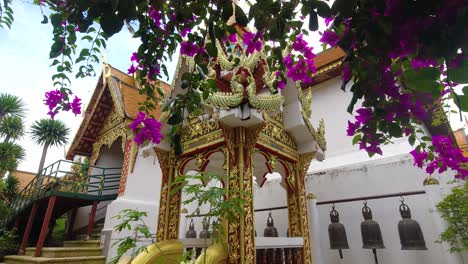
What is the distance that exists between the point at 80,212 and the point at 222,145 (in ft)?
29.7

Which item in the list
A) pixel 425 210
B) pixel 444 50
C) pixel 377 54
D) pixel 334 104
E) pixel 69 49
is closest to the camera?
pixel 444 50

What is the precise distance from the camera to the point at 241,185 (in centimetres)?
302

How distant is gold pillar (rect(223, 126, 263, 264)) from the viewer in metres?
2.80

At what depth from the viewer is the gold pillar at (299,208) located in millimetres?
3636

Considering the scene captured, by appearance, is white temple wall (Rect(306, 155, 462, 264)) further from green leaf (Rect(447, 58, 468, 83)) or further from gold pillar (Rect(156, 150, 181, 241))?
green leaf (Rect(447, 58, 468, 83))

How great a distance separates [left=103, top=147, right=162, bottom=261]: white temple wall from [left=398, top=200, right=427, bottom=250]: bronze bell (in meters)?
5.30

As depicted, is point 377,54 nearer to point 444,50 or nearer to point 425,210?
point 444,50

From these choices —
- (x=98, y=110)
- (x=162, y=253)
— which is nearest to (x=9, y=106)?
(x=98, y=110)

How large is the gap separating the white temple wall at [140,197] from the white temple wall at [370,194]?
418cm

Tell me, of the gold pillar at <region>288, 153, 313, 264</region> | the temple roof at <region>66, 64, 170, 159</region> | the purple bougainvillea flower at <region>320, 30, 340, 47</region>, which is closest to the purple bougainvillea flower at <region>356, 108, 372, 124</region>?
the purple bougainvillea flower at <region>320, 30, 340, 47</region>

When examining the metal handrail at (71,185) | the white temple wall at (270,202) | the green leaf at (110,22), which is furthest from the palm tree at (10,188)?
the green leaf at (110,22)

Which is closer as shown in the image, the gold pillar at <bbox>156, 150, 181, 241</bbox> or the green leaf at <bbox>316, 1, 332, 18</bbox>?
the green leaf at <bbox>316, 1, 332, 18</bbox>

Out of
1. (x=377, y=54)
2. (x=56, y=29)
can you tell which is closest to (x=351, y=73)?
(x=377, y=54)

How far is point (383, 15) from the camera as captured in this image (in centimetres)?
107
